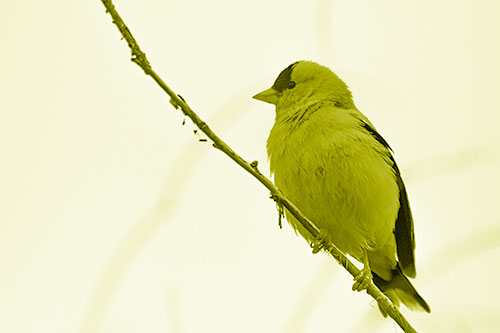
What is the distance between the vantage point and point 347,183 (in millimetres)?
4477

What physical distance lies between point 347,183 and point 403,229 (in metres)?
0.86

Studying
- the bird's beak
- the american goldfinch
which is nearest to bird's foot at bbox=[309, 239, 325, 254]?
the american goldfinch

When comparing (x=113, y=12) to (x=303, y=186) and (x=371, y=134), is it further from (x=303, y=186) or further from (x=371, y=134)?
(x=371, y=134)

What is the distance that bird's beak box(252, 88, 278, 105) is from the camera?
17.8 ft

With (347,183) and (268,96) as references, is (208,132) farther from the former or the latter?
(268,96)

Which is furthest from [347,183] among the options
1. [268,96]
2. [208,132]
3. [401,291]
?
[208,132]

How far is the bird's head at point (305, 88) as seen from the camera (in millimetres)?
5258

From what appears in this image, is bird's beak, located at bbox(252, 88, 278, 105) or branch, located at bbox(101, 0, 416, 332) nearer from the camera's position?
branch, located at bbox(101, 0, 416, 332)

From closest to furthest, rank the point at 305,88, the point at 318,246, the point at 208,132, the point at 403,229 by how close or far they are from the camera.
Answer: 1. the point at 208,132
2. the point at 318,246
3. the point at 403,229
4. the point at 305,88

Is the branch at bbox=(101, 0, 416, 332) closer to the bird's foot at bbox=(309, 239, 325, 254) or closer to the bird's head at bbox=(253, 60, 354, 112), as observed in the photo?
the bird's foot at bbox=(309, 239, 325, 254)

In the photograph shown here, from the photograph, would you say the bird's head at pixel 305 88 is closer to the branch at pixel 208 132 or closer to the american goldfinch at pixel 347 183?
the american goldfinch at pixel 347 183

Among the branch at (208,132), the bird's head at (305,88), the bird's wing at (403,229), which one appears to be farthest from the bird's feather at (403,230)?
the branch at (208,132)

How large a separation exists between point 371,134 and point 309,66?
1011 millimetres

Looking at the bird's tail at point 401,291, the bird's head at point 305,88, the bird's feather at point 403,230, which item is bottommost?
the bird's tail at point 401,291
